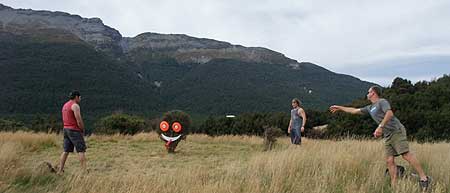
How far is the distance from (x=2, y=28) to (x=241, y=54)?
239 feet

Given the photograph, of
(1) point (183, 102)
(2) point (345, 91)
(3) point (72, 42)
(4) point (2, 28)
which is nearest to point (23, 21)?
(4) point (2, 28)

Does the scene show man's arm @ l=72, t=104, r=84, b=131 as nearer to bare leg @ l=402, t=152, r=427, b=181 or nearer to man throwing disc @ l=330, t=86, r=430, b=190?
man throwing disc @ l=330, t=86, r=430, b=190

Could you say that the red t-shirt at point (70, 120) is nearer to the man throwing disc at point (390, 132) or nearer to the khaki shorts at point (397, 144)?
the man throwing disc at point (390, 132)

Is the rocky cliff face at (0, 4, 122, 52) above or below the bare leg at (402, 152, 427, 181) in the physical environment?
above

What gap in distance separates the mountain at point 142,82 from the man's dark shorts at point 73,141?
50.8 metres

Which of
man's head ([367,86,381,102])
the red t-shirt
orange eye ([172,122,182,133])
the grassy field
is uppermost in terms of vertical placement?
man's head ([367,86,381,102])

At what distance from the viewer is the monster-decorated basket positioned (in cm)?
1075

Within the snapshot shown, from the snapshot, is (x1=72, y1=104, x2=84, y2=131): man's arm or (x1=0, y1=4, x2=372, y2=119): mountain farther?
(x1=0, y1=4, x2=372, y2=119): mountain

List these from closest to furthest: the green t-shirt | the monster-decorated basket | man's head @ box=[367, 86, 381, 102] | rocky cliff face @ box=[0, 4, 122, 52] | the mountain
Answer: the green t-shirt → man's head @ box=[367, 86, 381, 102] → the monster-decorated basket → the mountain → rocky cliff face @ box=[0, 4, 122, 52]

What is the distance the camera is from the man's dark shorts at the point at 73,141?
718 centimetres

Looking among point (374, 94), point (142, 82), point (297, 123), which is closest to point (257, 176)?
point (374, 94)

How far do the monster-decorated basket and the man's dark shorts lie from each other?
11.8 feet

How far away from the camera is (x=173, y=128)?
11.4 metres

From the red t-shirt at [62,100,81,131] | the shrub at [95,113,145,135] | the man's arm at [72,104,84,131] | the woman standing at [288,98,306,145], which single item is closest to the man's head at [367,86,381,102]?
the woman standing at [288,98,306,145]
